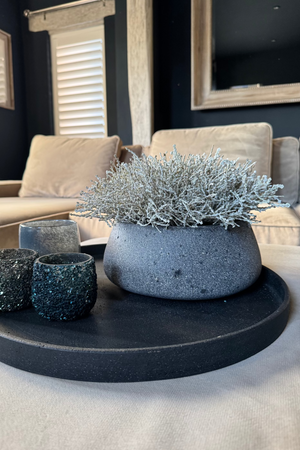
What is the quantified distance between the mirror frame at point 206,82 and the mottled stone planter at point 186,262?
2412 millimetres

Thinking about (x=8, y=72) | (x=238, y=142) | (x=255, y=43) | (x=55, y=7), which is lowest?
(x=238, y=142)

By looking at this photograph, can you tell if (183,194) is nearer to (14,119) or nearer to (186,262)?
(186,262)

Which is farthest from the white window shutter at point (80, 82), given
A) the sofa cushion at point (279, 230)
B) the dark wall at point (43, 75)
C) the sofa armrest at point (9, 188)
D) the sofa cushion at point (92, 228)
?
the sofa cushion at point (279, 230)

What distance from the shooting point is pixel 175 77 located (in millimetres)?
2961

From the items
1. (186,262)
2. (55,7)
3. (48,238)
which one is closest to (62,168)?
(48,238)

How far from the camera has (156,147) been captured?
87.0 inches

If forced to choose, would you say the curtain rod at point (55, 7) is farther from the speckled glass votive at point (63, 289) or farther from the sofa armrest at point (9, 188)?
the speckled glass votive at point (63, 289)

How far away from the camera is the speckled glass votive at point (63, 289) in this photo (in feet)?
1.36

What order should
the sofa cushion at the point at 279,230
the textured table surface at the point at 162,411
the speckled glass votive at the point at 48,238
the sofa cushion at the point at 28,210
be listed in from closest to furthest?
the textured table surface at the point at 162,411 → the speckled glass votive at the point at 48,238 → the sofa cushion at the point at 279,230 → the sofa cushion at the point at 28,210

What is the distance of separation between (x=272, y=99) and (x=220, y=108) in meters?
0.42

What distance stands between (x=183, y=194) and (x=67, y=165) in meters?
1.90

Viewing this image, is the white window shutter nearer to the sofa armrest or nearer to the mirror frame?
the mirror frame

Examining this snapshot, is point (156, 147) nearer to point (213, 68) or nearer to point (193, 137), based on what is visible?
point (193, 137)

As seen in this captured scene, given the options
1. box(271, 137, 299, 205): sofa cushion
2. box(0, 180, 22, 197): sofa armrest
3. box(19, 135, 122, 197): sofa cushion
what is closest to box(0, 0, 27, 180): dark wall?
box(0, 180, 22, 197): sofa armrest
